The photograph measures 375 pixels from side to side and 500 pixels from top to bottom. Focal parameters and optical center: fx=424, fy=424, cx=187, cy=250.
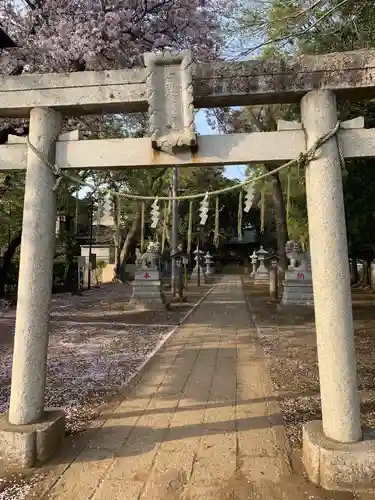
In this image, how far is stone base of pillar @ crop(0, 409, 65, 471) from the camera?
140 inches

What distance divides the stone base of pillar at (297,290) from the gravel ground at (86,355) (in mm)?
3885

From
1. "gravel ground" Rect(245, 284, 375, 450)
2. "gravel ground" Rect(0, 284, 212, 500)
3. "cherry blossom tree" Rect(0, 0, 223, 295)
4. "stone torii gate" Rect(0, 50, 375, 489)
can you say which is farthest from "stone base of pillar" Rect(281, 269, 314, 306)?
"stone torii gate" Rect(0, 50, 375, 489)

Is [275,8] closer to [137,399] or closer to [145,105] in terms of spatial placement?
[145,105]

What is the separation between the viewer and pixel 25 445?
357 centimetres

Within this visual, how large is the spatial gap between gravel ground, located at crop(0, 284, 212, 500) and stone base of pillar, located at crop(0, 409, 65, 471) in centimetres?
15

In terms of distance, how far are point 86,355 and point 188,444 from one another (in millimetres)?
4679

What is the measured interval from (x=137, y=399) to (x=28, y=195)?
10.1 feet

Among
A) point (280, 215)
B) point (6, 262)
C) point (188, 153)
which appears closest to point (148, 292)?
point (6, 262)

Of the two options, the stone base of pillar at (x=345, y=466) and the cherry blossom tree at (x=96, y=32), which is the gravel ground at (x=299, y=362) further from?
the cherry blossom tree at (x=96, y=32)

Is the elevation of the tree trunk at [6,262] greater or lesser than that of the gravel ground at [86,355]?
greater

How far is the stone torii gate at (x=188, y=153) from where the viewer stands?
3504 millimetres

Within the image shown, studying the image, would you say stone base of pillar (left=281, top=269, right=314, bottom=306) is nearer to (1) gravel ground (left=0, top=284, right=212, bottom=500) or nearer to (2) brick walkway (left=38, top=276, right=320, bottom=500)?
(1) gravel ground (left=0, top=284, right=212, bottom=500)

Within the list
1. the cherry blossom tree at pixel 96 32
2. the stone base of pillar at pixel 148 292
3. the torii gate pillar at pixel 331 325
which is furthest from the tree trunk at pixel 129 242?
the torii gate pillar at pixel 331 325

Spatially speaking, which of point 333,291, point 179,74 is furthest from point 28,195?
point 333,291
